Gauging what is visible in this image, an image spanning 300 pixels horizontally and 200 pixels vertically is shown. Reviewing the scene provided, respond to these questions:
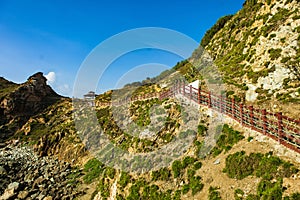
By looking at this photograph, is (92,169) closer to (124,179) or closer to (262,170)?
(124,179)

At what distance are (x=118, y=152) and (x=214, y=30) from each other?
141ft

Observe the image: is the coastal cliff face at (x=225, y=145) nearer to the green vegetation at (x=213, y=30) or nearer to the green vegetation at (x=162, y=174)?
the green vegetation at (x=162, y=174)

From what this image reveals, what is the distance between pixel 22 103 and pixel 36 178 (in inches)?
2121

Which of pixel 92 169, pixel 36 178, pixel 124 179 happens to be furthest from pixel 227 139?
pixel 36 178

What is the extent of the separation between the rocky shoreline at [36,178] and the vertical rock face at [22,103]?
26.8 metres

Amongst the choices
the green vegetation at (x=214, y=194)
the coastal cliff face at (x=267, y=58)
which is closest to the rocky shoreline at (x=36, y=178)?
the green vegetation at (x=214, y=194)

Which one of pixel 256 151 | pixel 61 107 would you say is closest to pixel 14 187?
pixel 256 151

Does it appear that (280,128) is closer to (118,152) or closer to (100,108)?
(118,152)

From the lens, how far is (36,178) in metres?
38.7

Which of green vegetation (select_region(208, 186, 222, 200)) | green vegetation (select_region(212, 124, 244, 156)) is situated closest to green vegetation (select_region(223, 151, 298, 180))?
green vegetation (select_region(208, 186, 222, 200))

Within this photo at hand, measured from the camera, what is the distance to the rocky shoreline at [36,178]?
3250 cm

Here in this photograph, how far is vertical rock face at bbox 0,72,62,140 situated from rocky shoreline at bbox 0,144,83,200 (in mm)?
26844

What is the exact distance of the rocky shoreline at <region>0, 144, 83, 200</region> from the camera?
107ft

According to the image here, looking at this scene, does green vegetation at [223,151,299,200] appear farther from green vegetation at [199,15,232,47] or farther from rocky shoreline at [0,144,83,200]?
green vegetation at [199,15,232,47]
